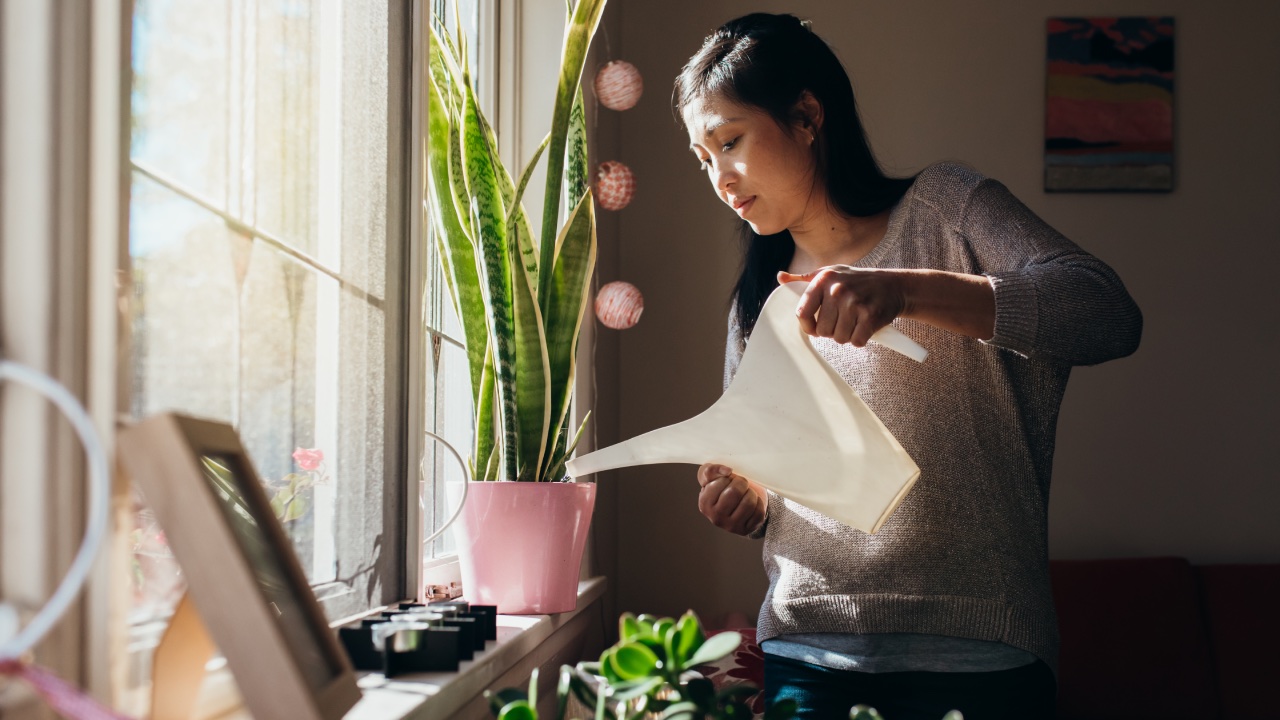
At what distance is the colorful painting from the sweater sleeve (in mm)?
2075

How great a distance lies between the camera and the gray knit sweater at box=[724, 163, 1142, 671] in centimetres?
110

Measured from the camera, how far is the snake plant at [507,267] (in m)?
1.45

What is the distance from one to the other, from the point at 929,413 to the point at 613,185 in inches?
54.3

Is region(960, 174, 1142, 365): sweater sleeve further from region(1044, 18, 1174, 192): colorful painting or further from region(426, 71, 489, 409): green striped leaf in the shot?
region(1044, 18, 1174, 192): colorful painting

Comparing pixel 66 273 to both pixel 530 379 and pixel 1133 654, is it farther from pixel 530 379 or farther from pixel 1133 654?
pixel 1133 654

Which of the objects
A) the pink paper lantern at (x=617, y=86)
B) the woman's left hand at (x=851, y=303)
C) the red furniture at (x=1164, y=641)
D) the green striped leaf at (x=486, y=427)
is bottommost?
the red furniture at (x=1164, y=641)

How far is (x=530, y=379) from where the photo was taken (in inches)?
58.2

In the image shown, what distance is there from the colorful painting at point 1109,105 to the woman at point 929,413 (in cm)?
196

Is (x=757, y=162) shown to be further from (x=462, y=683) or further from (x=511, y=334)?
(x=462, y=683)

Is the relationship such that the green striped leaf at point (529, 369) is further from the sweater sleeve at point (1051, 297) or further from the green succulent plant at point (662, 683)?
the green succulent plant at point (662, 683)

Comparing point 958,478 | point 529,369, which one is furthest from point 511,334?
point 958,478

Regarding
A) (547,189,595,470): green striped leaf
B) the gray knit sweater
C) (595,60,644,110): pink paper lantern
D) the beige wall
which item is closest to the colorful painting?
the beige wall

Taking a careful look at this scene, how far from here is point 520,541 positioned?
1.44 meters

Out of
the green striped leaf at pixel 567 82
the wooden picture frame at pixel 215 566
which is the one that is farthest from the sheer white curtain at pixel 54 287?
the green striped leaf at pixel 567 82
